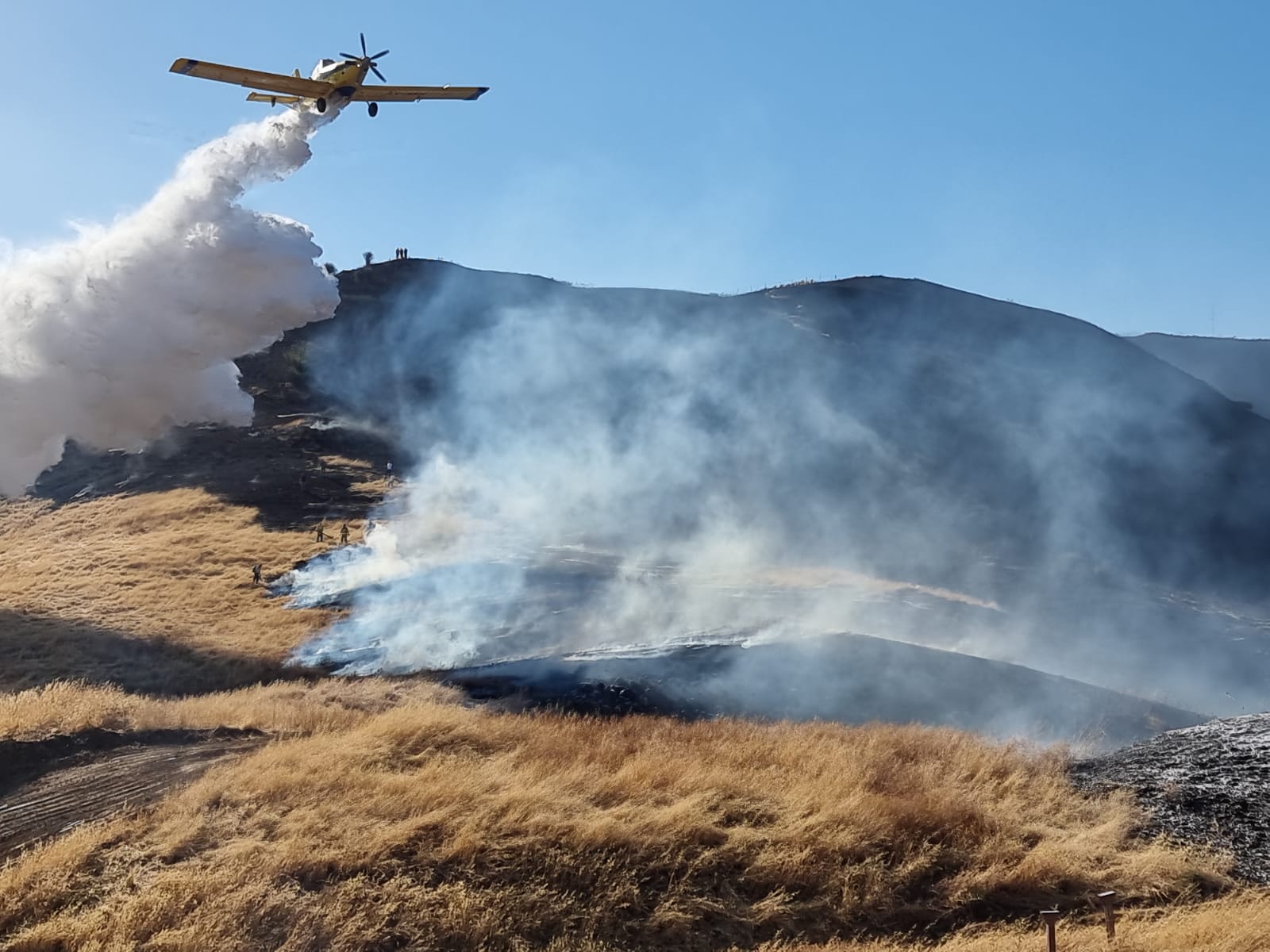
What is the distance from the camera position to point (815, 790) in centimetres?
1193

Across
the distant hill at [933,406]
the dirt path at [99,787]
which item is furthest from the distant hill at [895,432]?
the dirt path at [99,787]

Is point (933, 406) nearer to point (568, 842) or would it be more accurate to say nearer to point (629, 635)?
point (629, 635)

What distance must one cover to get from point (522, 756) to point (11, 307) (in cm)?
1737

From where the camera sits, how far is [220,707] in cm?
1606

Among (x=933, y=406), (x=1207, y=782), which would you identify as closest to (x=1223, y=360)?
(x=933, y=406)

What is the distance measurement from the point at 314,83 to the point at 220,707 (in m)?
13.5

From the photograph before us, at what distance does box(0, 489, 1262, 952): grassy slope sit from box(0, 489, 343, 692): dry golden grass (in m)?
6.00

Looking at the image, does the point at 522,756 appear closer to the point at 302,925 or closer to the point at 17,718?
the point at 302,925

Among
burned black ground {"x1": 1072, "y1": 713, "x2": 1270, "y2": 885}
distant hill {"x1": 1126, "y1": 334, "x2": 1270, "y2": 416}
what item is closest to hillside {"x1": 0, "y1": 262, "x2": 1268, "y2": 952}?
burned black ground {"x1": 1072, "y1": 713, "x2": 1270, "y2": 885}

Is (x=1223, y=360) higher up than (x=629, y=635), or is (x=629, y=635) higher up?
(x=1223, y=360)

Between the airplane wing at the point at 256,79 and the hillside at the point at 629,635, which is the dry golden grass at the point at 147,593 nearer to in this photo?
the hillside at the point at 629,635

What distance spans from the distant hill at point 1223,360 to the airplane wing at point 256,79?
63.1 m

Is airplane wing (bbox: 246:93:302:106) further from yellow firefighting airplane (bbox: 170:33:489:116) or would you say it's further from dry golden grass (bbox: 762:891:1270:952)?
dry golden grass (bbox: 762:891:1270:952)

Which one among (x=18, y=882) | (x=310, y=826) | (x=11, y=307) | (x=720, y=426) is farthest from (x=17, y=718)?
(x=720, y=426)
